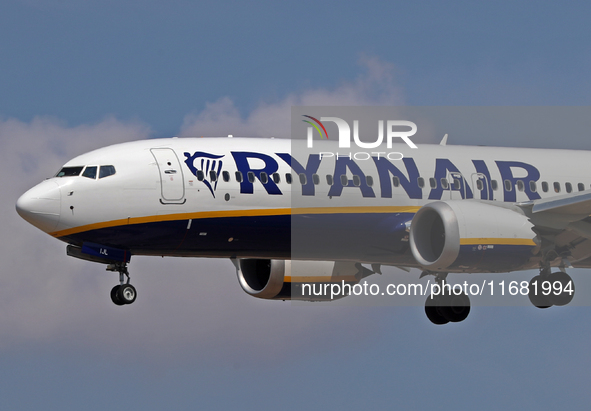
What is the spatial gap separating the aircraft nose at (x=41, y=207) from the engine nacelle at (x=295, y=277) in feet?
30.8

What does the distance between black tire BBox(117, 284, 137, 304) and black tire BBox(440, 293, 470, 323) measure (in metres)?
12.1

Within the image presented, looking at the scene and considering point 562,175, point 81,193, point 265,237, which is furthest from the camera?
point 562,175

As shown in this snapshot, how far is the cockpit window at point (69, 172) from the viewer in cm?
3006

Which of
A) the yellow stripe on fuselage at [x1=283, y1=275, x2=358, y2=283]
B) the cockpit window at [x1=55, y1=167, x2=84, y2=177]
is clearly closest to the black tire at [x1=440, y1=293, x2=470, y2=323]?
the yellow stripe on fuselage at [x1=283, y1=275, x2=358, y2=283]

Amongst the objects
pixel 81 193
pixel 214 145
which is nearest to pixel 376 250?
pixel 214 145

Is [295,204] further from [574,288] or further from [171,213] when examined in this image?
[574,288]

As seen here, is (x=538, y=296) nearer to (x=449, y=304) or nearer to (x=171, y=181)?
(x=449, y=304)

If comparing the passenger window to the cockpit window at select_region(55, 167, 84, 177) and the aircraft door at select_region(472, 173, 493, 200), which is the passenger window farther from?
the cockpit window at select_region(55, 167, 84, 177)

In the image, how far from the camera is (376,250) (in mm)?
33312

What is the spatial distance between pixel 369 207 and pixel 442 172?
320cm

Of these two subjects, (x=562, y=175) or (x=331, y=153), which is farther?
(x=562, y=175)

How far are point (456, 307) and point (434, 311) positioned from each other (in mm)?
1063

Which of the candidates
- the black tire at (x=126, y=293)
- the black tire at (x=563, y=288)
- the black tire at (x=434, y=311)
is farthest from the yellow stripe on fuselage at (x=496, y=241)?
the black tire at (x=126, y=293)

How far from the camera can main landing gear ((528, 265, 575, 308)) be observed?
33.3 meters
